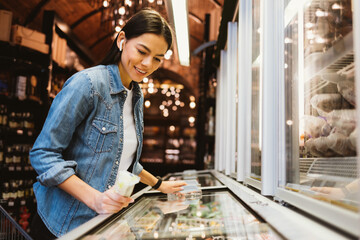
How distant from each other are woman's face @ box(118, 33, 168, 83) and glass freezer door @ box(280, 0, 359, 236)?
62 cm

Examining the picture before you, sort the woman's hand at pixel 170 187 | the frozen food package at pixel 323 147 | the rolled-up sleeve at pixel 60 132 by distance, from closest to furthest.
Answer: the rolled-up sleeve at pixel 60 132, the frozen food package at pixel 323 147, the woman's hand at pixel 170 187

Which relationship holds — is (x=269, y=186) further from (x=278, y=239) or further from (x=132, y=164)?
(x=132, y=164)

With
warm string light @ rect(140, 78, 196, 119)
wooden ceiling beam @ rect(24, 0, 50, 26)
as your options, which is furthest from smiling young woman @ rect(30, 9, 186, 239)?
warm string light @ rect(140, 78, 196, 119)

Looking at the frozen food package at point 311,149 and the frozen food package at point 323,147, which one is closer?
the frozen food package at point 323,147

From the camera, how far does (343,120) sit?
3.99 ft

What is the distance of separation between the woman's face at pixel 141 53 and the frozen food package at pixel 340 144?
0.87m

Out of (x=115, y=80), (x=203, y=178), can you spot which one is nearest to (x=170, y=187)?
(x=115, y=80)

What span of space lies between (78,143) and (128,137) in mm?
265

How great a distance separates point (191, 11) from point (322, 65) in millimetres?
6776

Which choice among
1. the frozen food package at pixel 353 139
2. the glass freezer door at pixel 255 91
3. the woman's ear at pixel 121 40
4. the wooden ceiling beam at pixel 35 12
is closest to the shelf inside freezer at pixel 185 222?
the glass freezer door at pixel 255 91

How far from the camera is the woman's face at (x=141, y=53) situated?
1375mm

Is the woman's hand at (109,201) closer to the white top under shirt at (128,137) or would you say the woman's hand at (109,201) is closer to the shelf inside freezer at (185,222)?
the shelf inside freezer at (185,222)

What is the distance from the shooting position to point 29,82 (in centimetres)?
498

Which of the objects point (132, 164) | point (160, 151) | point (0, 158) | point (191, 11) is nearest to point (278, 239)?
point (132, 164)
